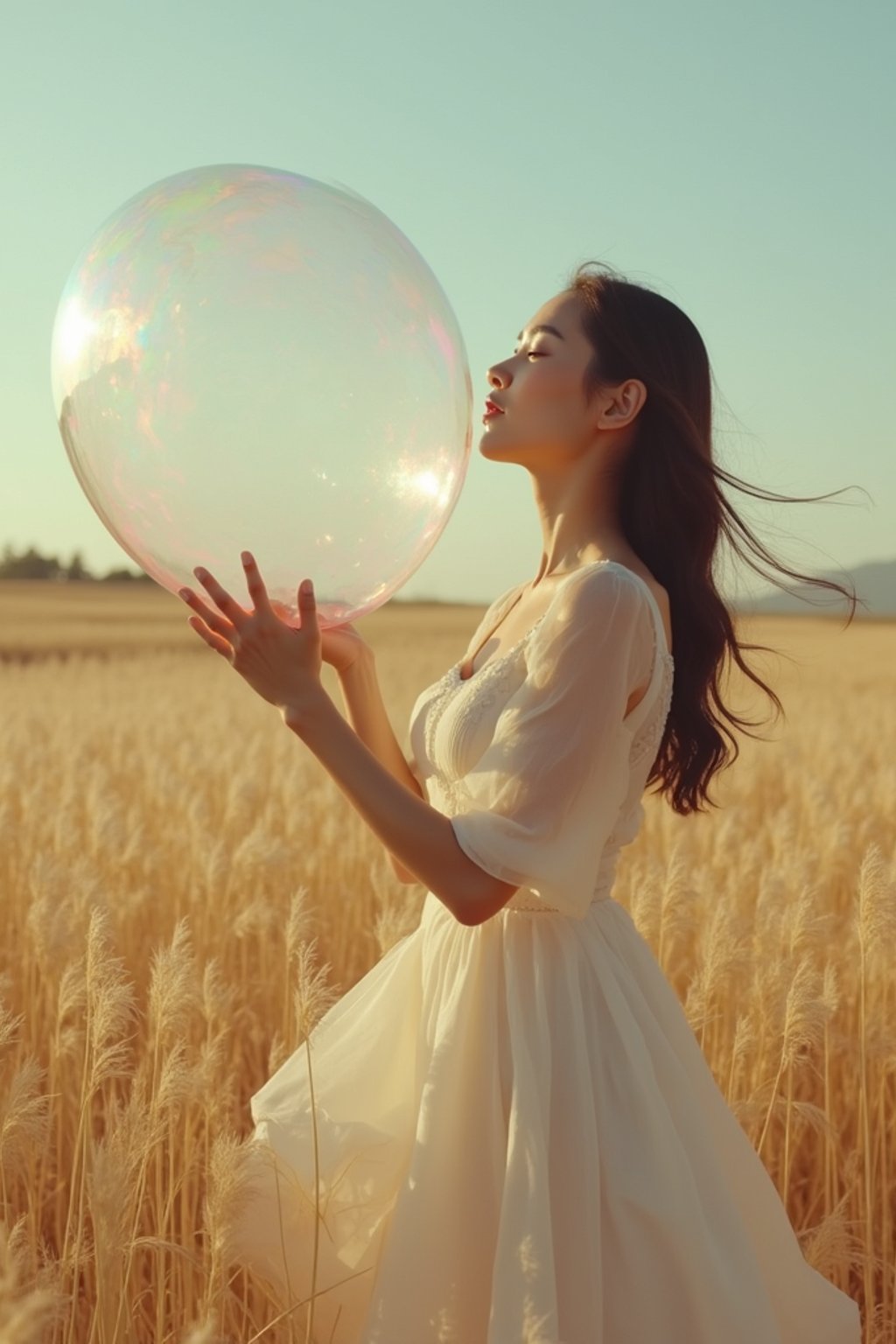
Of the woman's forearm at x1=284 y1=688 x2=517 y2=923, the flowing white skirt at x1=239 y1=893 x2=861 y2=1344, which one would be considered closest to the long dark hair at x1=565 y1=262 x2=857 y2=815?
the flowing white skirt at x1=239 y1=893 x2=861 y2=1344

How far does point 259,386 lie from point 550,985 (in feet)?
3.24

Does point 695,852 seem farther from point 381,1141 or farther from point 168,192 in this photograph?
point 168,192

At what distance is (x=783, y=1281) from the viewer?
7.20 feet

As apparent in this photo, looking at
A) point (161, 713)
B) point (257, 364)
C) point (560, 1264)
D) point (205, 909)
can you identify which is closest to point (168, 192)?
point (257, 364)

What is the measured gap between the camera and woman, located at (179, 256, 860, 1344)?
5.97 ft

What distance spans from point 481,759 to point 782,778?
6332 mm

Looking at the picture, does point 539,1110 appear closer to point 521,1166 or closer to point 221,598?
point 521,1166

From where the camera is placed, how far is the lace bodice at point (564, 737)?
6.07 ft

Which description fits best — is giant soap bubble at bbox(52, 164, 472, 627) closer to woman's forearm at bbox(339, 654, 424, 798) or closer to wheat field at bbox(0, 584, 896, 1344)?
woman's forearm at bbox(339, 654, 424, 798)

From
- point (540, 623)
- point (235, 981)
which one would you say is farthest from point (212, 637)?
point (235, 981)

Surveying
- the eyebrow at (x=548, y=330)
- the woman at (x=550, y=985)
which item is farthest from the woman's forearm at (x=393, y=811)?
the eyebrow at (x=548, y=330)

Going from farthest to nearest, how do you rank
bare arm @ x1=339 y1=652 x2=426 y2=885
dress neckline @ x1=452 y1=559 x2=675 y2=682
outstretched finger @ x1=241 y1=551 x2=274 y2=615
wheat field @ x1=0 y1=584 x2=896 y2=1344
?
bare arm @ x1=339 y1=652 x2=426 y2=885
wheat field @ x1=0 y1=584 x2=896 y2=1344
dress neckline @ x1=452 y1=559 x2=675 y2=682
outstretched finger @ x1=241 y1=551 x2=274 y2=615

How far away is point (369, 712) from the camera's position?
2350mm

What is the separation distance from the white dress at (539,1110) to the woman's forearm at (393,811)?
0.10 feet
